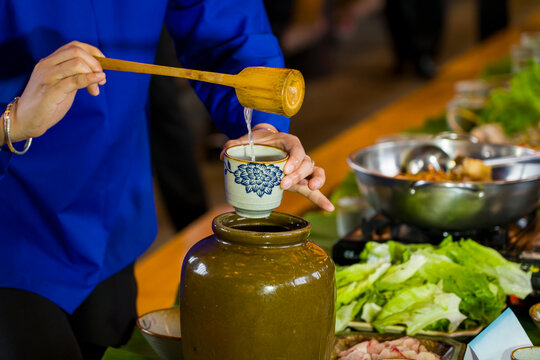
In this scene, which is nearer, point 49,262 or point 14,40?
point 14,40

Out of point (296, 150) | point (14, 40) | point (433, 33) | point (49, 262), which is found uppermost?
point (14, 40)

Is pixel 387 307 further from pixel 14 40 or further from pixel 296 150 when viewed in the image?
pixel 14 40

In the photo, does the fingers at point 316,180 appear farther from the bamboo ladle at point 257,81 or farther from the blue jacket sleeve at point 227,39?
the blue jacket sleeve at point 227,39

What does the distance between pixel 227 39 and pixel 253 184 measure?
0.64 m

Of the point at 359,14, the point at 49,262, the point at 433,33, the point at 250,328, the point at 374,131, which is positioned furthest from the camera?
the point at 359,14

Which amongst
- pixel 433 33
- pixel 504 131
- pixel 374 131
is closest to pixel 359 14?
pixel 433 33

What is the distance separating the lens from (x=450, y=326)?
137 centimetres

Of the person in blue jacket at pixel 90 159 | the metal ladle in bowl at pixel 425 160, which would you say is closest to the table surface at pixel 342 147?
the person in blue jacket at pixel 90 159

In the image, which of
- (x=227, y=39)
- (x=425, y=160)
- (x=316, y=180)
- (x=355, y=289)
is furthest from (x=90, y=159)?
(x=425, y=160)

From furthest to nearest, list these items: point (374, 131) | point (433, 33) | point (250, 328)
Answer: point (433, 33)
point (374, 131)
point (250, 328)

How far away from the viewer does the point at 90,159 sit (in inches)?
58.5

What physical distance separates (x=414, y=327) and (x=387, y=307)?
0.28 ft

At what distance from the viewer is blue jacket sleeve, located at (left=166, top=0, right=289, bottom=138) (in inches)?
61.9

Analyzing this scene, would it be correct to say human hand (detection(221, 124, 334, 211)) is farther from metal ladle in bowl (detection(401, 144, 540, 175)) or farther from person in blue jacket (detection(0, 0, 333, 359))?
metal ladle in bowl (detection(401, 144, 540, 175))
